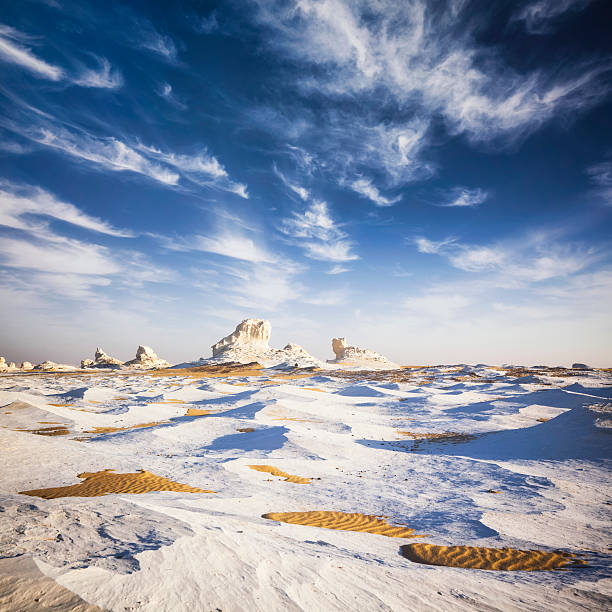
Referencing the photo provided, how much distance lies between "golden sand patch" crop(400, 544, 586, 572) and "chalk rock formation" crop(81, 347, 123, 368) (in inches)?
3818

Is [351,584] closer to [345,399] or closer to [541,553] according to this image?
[541,553]

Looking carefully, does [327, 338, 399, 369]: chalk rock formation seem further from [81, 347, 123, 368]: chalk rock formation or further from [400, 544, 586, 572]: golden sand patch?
[400, 544, 586, 572]: golden sand patch

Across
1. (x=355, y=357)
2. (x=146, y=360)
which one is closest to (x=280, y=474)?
(x=355, y=357)

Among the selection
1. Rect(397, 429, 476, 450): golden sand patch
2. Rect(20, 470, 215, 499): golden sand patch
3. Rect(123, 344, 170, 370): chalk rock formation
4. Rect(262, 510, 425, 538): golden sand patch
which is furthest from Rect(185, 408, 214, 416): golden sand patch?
Rect(123, 344, 170, 370): chalk rock formation

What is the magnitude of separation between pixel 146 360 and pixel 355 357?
2194 inches

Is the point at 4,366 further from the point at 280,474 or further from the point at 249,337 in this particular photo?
the point at 280,474

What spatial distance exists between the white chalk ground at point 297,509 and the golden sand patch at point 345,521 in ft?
1.16

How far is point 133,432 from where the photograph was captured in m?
15.6

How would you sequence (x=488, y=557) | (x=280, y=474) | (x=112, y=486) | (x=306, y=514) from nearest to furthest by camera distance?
(x=488, y=557) → (x=306, y=514) → (x=112, y=486) → (x=280, y=474)

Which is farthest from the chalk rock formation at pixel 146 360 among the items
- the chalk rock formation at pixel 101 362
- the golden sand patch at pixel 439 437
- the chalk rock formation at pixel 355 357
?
the golden sand patch at pixel 439 437

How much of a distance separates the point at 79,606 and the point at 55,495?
625 centimetres

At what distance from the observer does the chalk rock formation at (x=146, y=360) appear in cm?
8744

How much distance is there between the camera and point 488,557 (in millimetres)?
5262

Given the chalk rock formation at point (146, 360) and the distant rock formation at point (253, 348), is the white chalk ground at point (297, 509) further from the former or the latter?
the chalk rock formation at point (146, 360)
